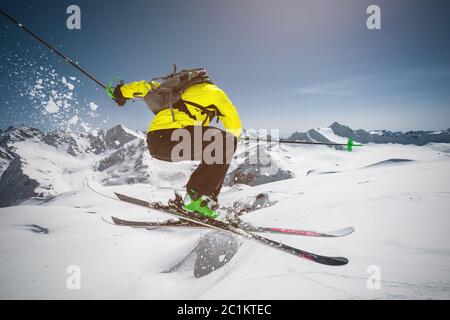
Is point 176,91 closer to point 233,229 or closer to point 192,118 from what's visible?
→ point 192,118

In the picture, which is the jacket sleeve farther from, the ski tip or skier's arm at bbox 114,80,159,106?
the ski tip

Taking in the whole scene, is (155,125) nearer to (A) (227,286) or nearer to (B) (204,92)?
(B) (204,92)

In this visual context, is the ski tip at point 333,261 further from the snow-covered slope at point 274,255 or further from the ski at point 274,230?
the ski at point 274,230

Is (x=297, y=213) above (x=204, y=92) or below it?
below

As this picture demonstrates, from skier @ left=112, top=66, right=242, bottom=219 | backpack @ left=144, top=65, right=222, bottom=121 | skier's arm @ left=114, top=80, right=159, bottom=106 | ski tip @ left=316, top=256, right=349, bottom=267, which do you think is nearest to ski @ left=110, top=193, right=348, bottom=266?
ski tip @ left=316, top=256, right=349, bottom=267
